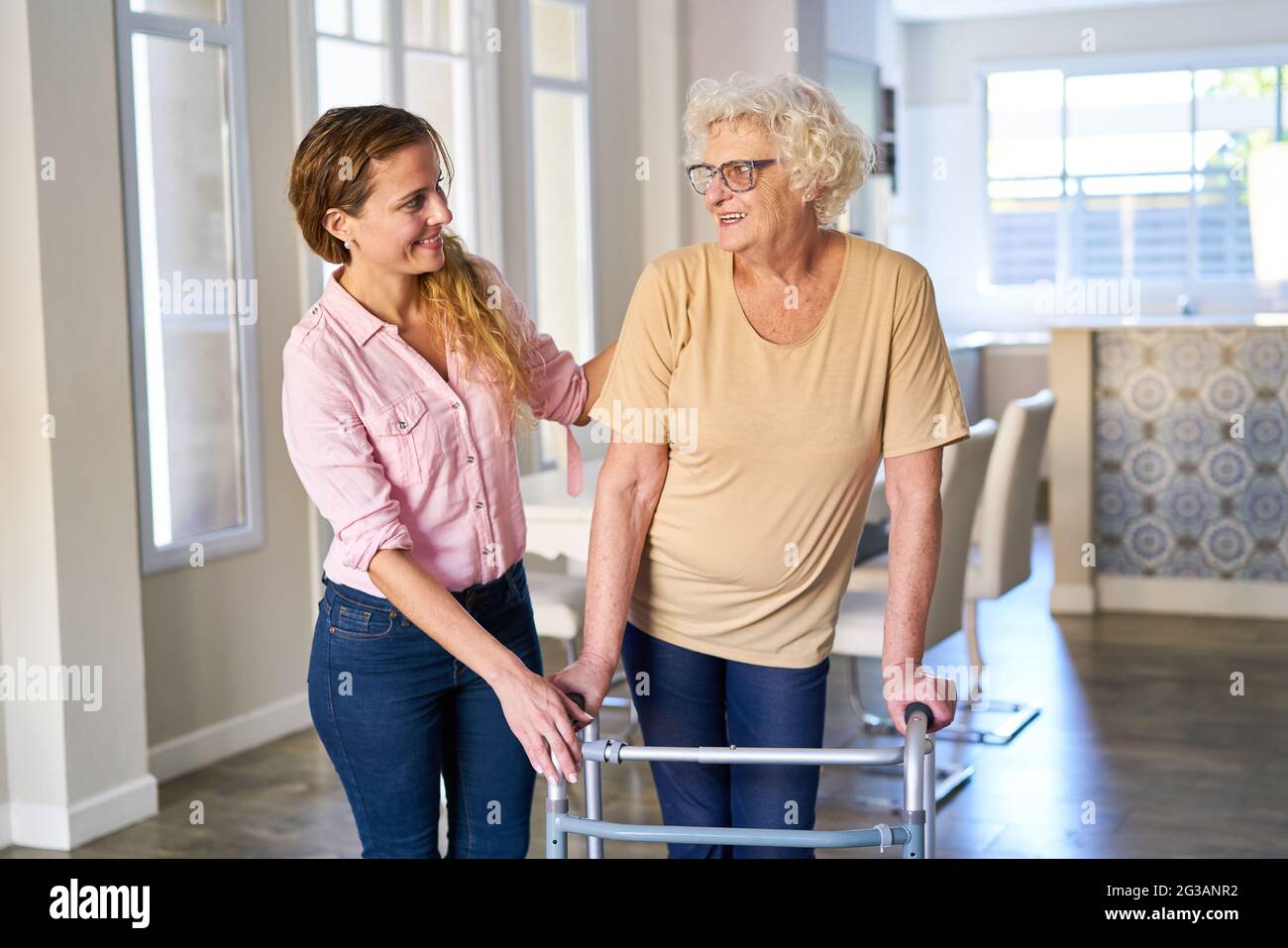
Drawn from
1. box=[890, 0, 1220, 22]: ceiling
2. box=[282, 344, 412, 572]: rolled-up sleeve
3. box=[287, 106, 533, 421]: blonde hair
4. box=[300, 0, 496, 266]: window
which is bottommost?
box=[282, 344, 412, 572]: rolled-up sleeve

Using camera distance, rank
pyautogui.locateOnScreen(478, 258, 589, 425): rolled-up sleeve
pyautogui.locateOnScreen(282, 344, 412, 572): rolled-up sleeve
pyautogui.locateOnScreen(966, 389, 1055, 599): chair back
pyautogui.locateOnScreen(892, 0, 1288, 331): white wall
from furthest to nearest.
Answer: pyautogui.locateOnScreen(892, 0, 1288, 331): white wall < pyautogui.locateOnScreen(966, 389, 1055, 599): chair back < pyautogui.locateOnScreen(478, 258, 589, 425): rolled-up sleeve < pyautogui.locateOnScreen(282, 344, 412, 572): rolled-up sleeve

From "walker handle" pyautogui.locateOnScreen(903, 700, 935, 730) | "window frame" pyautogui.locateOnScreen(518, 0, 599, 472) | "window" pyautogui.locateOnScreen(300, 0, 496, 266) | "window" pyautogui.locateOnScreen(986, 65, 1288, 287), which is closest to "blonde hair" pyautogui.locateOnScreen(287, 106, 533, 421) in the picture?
"walker handle" pyautogui.locateOnScreen(903, 700, 935, 730)

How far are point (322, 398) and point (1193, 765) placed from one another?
122 inches

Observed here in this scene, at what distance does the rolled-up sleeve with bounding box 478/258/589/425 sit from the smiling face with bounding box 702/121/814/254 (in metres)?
0.36

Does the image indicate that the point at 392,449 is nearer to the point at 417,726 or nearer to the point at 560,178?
the point at 417,726

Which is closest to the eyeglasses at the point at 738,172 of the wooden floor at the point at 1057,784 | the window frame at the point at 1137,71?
the wooden floor at the point at 1057,784

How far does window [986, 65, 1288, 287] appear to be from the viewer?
973cm

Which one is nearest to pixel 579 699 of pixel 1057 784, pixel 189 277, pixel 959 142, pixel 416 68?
pixel 1057 784

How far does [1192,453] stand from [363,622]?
474cm

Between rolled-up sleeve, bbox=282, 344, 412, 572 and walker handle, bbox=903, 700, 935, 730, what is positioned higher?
rolled-up sleeve, bbox=282, 344, 412, 572

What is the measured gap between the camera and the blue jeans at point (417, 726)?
1835mm

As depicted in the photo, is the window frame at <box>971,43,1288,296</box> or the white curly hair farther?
the window frame at <box>971,43,1288,296</box>

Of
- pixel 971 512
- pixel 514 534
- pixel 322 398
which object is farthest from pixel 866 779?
pixel 322 398

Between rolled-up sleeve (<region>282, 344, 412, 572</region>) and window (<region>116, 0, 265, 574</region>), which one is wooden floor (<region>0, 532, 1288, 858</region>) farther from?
rolled-up sleeve (<region>282, 344, 412, 572</region>)
